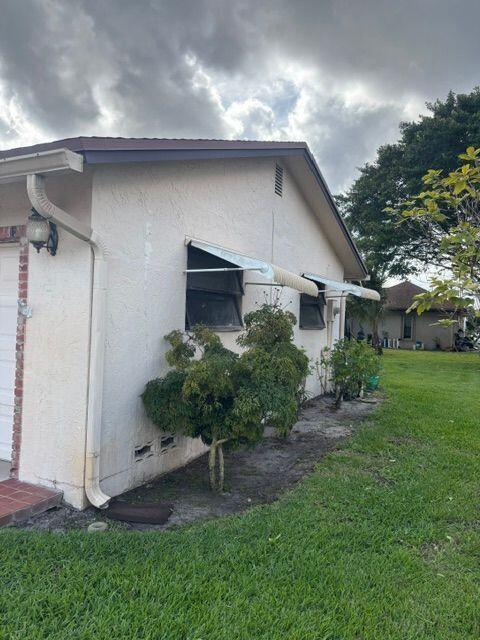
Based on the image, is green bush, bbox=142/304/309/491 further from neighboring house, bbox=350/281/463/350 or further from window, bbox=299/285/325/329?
neighboring house, bbox=350/281/463/350

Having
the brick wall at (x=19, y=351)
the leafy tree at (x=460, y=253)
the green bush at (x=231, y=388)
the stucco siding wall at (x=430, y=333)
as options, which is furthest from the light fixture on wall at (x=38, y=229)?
the stucco siding wall at (x=430, y=333)

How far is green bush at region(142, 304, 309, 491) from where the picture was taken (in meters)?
6.39

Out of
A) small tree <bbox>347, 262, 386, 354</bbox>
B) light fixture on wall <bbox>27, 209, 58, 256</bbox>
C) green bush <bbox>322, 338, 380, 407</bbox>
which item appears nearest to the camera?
light fixture on wall <bbox>27, 209, 58, 256</bbox>

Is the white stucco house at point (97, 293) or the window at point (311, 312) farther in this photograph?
the window at point (311, 312)

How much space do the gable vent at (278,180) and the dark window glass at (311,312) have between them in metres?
3.86

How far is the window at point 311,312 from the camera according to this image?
14969 millimetres

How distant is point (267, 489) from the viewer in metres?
7.39

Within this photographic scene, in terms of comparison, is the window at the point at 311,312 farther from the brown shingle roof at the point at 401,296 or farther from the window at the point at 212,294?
the brown shingle roof at the point at 401,296

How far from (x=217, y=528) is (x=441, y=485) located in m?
4.26

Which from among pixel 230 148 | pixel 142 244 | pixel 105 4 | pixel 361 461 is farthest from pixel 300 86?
pixel 361 461

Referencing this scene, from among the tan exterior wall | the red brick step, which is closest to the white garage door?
the tan exterior wall

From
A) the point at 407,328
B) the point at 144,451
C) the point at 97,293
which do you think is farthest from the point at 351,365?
the point at 407,328

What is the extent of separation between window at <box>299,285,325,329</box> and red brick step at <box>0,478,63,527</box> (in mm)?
9898

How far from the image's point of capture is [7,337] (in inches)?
273
